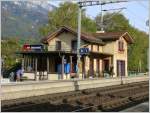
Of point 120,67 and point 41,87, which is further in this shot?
point 120,67

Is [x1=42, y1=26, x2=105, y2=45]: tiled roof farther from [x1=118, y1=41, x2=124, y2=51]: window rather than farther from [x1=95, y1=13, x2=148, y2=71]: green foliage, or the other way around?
[x1=95, y1=13, x2=148, y2=71]: green foliage

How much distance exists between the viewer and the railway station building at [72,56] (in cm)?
4322

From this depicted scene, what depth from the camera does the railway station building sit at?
4322cm

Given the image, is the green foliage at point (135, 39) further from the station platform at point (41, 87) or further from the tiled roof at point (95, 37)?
the station platform at point (41, 87)

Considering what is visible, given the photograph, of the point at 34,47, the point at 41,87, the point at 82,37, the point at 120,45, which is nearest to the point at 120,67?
the point at 120,45

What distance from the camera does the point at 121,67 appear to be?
55781 mm

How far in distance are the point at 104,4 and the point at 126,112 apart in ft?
108

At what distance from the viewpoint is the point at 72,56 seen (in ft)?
146

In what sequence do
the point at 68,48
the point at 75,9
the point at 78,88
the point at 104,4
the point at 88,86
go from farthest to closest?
1. the point at 75,9
2. the point at 68,48
3. the point at 104,4
4. the point at 88,86
5. the point at 78,88

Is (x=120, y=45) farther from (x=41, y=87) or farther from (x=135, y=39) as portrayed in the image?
(x=41, y=87)

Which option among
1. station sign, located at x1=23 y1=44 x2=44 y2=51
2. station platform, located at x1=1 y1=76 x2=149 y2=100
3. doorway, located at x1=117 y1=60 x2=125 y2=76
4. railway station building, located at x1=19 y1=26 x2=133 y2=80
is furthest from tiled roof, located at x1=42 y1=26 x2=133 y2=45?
station platform, located at x1=1 y1=76 x2=149 y2=100

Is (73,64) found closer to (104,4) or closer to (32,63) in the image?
(32,63)

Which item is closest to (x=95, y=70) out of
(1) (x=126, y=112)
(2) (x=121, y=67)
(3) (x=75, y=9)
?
(2) (x=121, y=67)

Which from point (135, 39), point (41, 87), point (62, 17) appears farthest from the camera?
point (135, 39)
